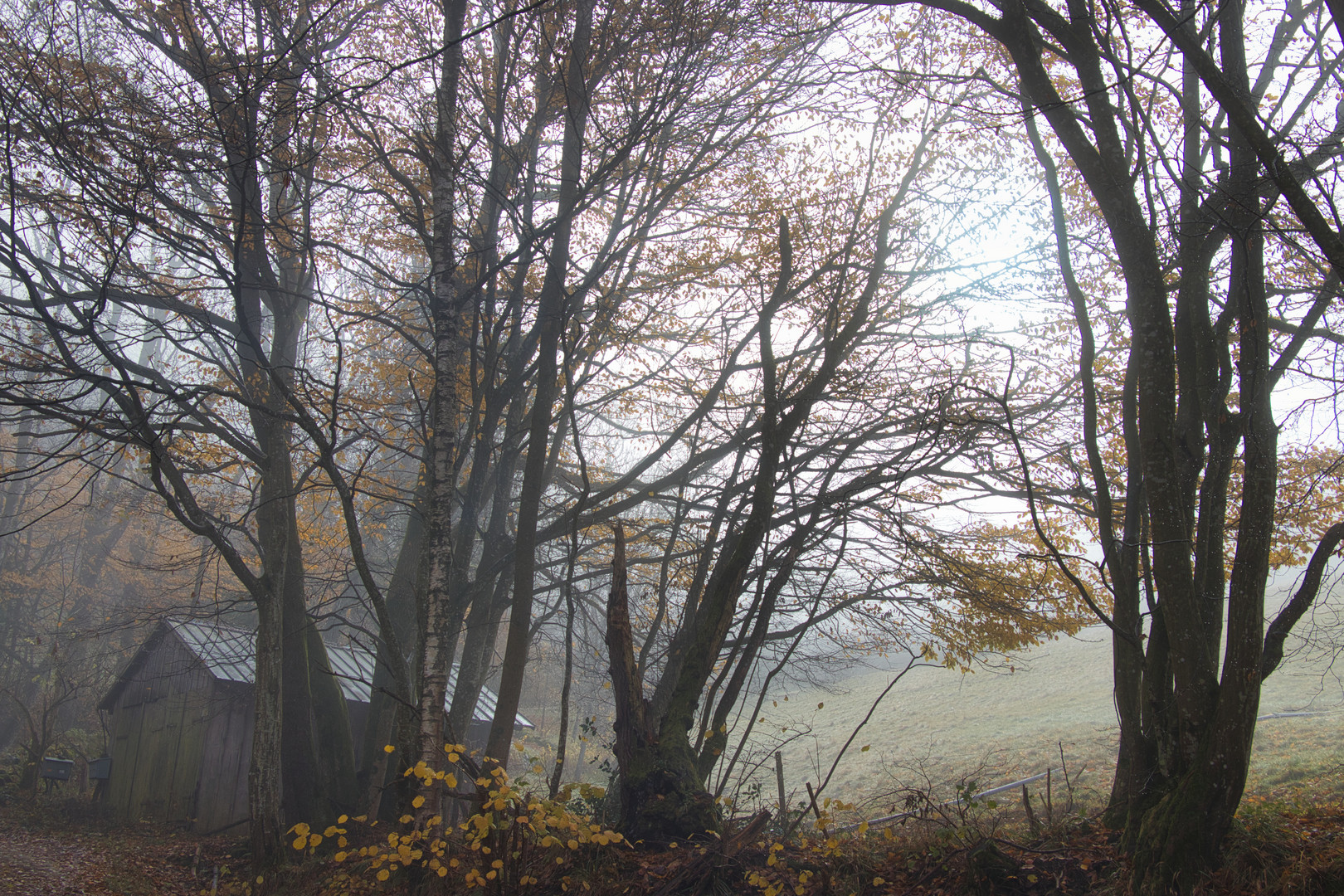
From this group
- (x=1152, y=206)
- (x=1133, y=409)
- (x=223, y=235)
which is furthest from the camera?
(x=223, y=235)

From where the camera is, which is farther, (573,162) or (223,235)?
(573,162)

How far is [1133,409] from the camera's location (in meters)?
5.32

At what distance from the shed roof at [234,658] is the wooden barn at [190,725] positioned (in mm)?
28

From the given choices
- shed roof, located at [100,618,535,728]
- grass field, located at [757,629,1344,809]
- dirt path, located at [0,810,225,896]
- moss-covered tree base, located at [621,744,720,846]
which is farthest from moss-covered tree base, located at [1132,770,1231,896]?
shed roof, located at [100,618,535,728]

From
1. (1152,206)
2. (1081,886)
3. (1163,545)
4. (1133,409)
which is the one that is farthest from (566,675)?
(1152,206)

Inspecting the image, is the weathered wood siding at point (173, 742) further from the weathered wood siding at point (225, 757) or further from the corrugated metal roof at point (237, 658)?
the corrugated metal roof at point (237, 658)

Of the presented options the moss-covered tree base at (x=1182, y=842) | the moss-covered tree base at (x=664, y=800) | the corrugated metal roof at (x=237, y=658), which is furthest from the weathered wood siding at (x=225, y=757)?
the moss-covered tree base at (x=1182, y=842)

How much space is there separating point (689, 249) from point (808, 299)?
2304mm

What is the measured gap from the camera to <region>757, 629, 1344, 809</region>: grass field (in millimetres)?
13852

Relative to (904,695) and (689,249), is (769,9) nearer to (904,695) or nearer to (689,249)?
(689,249)

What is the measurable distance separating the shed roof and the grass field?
8.33m

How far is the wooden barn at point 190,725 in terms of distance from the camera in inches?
538

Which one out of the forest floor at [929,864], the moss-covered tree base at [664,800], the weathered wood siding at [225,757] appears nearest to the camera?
the forest floor at [929,864]

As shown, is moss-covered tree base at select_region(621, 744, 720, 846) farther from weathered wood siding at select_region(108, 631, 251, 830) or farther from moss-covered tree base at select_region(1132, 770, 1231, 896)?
weathered wood siding at select_region(108, 631, 251, 830)
